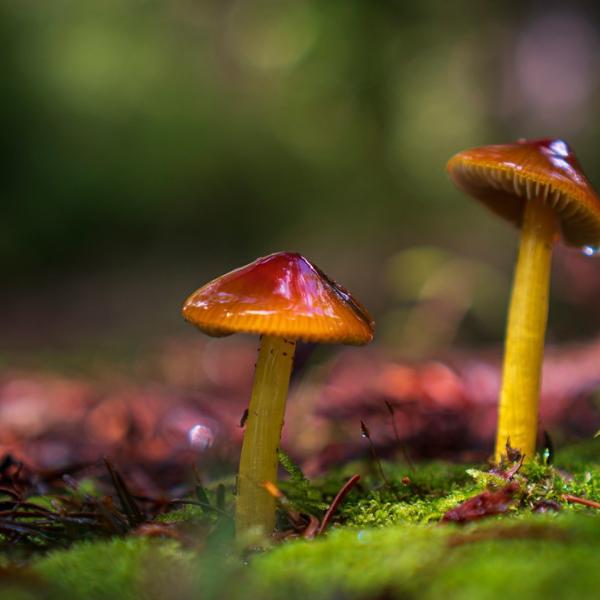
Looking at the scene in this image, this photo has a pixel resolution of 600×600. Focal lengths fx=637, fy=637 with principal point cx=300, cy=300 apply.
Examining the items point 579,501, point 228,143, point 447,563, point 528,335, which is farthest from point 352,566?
point 228,143

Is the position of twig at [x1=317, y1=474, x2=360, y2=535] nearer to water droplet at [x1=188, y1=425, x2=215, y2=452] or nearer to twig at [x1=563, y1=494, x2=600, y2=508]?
twig at [x1=563, y1=494, x2=600, y2=508]

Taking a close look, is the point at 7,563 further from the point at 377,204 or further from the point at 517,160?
the point at 377,204

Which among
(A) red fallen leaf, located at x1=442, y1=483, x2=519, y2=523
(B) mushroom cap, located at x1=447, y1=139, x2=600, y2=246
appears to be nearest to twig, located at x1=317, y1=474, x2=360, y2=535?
(A) red fallen leaf, located at x1=442, y1=483, x2=519, y2=523

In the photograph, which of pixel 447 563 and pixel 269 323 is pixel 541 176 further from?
pixel 447 563

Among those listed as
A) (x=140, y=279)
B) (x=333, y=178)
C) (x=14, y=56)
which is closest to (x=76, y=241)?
(x=140, y=279)

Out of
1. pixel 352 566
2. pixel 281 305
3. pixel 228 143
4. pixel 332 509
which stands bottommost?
pixel 332 509

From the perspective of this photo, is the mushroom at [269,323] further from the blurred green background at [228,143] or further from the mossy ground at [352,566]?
the blurred green background at [228,143]
